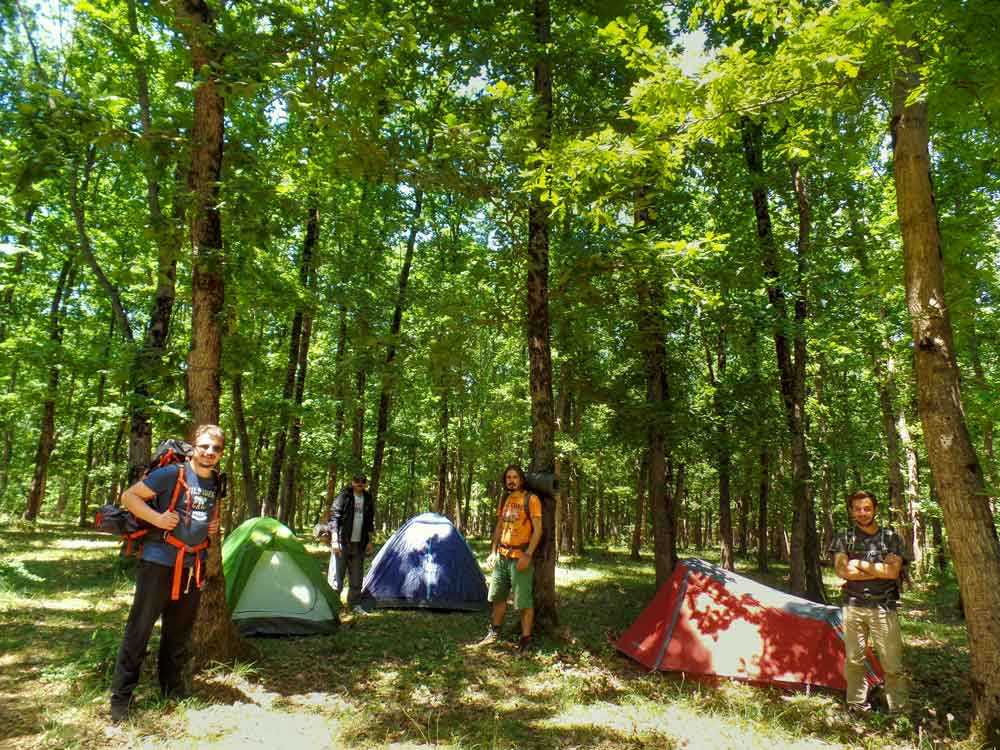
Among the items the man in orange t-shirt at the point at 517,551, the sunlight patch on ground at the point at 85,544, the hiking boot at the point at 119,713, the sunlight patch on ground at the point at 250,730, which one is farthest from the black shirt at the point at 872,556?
the sunlight patch on ground at the point at 85,544

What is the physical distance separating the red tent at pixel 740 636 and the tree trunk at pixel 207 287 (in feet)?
15.4

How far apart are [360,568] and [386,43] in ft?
24.8

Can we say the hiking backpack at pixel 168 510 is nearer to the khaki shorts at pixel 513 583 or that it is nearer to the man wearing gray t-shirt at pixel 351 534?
the khaki shorts at pixel 513 583

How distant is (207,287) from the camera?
5.92 metres

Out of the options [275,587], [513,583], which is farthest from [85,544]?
[513,583]

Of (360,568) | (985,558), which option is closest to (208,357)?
(360,568)

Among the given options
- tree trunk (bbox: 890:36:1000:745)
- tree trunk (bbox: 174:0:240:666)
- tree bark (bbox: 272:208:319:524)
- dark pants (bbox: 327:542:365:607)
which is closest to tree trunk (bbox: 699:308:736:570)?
tree trunk (bbox: 890:36:1000:745)

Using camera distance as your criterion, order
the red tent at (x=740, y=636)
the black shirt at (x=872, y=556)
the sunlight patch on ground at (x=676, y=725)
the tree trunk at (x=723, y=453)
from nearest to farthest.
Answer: the sunlight patch on ground at (x=676, y=725) < the black shirt at (x=872, y=556) < the red tent at (x=740, y=636) < the tree trunk at (x=723, y=453)

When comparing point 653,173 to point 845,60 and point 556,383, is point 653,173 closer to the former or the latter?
point 845,60

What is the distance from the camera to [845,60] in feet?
14.5

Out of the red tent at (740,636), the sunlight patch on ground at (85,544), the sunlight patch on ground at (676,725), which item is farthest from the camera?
the sunlight patch on ground at (85,544)

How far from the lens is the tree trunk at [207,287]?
5691 millimetres

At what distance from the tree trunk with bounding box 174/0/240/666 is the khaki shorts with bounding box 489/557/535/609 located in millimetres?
3076

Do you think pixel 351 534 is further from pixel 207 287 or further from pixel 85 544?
pixel 85 544
